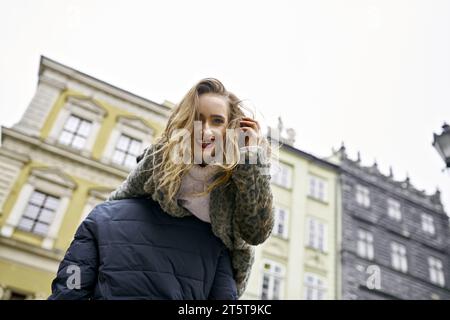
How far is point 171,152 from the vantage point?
1.33 metres

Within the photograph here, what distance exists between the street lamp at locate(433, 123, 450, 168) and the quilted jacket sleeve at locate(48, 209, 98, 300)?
18.2 feet

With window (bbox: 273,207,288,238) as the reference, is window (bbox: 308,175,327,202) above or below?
above

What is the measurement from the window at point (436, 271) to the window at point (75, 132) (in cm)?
1841

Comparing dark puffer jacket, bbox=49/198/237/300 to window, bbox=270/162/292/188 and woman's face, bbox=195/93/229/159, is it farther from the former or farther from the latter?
window, bbox=270/162/292/188

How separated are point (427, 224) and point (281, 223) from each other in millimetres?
9902

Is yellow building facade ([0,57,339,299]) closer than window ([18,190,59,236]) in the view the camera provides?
Yes

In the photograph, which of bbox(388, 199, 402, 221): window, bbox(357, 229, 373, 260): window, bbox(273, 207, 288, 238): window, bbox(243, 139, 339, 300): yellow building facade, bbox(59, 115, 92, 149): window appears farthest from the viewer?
bbox(388, 199, 402, 221): window

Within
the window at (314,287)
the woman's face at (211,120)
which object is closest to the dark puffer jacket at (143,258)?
the woman's face at (211,120)

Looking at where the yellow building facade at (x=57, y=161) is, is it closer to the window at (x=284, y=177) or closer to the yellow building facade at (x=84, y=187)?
the yellow building facade at (x=84, y=187)

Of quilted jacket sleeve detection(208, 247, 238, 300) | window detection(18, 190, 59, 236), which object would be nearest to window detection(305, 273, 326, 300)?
window detection(18, 190, 59, 236)

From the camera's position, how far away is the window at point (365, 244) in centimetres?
1859

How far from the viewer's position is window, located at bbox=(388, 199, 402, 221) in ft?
68.1
